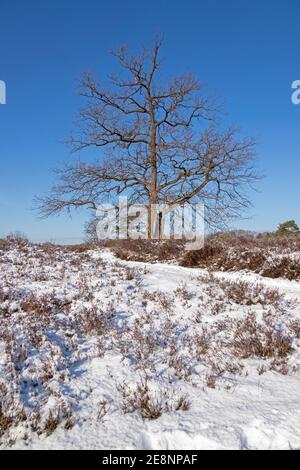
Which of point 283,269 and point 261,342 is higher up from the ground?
point 283,269

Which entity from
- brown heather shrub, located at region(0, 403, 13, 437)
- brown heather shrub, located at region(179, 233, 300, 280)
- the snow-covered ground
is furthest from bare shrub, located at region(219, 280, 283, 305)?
brown heather shrub, located at region(0, 403, 13, 437)

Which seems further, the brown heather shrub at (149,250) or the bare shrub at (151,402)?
the brown heather shrub at (149,250)

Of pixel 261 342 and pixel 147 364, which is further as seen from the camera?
pixel 261 342

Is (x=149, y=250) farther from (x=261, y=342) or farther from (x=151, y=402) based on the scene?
(x=151, y=402)

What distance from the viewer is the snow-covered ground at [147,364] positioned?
348 centimetres

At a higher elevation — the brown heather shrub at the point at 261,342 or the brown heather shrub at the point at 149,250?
the brown heather shrub at the point at 149,250

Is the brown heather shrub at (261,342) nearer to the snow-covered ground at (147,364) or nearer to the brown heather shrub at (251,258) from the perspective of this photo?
the snow-covered ground at (147,364)

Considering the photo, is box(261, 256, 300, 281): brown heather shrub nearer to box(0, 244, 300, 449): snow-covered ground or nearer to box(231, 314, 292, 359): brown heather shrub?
box(0, 244, 300, 449): snow-covered ground

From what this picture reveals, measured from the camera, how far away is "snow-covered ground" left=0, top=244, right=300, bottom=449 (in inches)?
137

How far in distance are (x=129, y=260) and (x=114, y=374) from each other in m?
8.60

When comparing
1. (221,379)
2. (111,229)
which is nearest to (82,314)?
(221,379)

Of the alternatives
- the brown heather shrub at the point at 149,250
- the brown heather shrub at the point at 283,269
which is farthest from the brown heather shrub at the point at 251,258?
the brown heather shrub at the point at 149,250

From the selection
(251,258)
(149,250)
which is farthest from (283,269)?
(149,250)

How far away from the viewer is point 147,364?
193 inches
